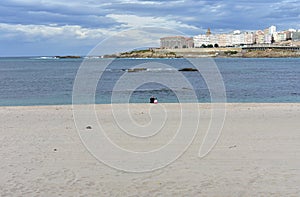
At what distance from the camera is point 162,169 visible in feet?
28.1

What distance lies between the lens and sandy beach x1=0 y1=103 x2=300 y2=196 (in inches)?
283

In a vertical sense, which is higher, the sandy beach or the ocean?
the sandy beach

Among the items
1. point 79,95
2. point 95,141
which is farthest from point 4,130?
point 79,95

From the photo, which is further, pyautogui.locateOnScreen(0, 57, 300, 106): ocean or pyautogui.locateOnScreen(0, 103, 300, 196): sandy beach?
pyautogui.locateOnScreen(0, 57, 300, 106): ocean

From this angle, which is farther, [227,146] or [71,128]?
[71,128]

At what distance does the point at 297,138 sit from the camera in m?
11.6

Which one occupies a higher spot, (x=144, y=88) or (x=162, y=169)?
(x=162, y=169)

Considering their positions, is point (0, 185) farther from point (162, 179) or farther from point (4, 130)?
point (4, 130)

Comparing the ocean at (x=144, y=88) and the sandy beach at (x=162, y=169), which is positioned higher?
the sandy beach at (x=162, y=169)

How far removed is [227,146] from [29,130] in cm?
644

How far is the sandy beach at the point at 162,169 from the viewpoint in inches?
283

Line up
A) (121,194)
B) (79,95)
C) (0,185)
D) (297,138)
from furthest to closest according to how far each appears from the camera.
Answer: (79,95)
(297,138)
(0,185)
(121,194)

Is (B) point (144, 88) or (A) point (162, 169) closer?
(A) point (162, 169)

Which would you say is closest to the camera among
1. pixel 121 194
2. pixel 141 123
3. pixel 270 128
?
pixel 121 194
